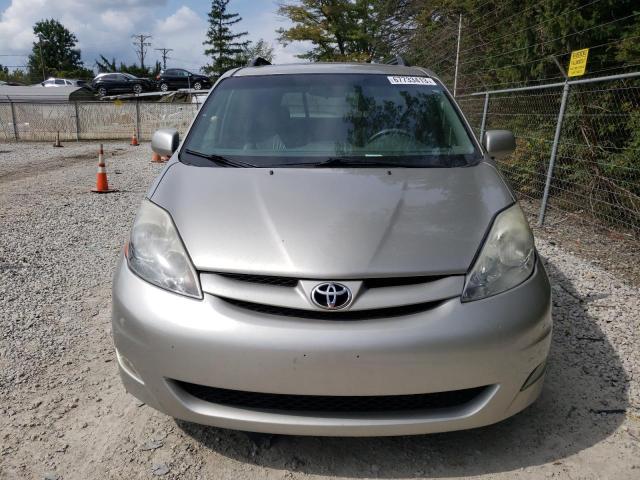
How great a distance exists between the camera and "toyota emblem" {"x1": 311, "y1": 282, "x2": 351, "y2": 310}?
187cm

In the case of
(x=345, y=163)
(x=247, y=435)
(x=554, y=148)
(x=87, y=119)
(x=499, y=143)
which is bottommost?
(x=87, y=119)

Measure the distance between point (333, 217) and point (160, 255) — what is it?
2.46 ft

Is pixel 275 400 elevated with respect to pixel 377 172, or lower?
lower

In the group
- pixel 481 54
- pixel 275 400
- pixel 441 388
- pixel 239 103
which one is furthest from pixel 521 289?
pixel 481 54

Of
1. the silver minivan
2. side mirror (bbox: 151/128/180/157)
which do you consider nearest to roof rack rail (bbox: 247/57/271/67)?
side mirror (bbox: 151/128/180/157)

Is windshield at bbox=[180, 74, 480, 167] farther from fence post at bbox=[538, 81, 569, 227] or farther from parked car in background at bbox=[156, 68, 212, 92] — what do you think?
parked car in background at bbox=[156, 68, 212, 92]

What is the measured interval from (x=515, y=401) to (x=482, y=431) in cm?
39

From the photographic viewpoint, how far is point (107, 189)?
8.96 m

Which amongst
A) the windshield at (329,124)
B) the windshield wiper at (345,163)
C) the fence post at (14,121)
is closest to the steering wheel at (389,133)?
the windshield at (329,124)

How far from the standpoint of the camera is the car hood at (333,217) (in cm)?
198

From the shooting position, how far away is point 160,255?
2150 mm

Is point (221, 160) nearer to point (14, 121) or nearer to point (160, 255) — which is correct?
point (160, 255)

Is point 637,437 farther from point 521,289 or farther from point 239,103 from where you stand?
point 239,103

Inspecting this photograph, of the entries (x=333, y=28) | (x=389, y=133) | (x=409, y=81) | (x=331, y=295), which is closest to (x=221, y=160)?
(x=389, y=133)
